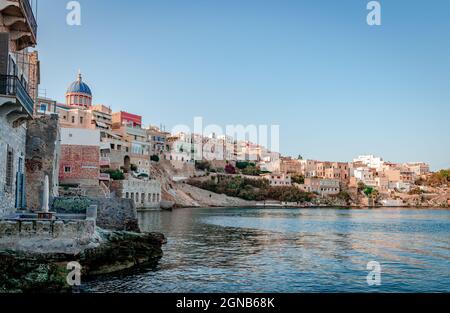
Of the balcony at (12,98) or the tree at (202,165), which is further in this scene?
the tree at (202,165)

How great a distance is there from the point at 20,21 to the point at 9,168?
5368mm

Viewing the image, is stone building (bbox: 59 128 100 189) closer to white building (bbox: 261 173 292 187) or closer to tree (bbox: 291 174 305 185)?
white building (bbox: 261 173 292 187)

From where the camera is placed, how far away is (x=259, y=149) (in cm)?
16012

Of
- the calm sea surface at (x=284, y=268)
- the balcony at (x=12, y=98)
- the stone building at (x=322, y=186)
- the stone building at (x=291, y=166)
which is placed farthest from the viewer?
the stone building at (x=291, y=166)

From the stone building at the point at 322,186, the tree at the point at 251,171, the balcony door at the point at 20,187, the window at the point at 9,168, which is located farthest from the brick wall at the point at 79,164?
the stone building at the point at 322,186

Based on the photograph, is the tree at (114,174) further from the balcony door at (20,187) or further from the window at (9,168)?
the window at (9,168)

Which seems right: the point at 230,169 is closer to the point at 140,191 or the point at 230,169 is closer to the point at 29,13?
the point at 140,191

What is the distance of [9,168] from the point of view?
16422 millimetres

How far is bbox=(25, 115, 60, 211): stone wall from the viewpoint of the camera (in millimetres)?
22731

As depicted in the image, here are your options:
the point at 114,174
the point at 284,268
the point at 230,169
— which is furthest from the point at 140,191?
the point at 284,268

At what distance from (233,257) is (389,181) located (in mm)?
137235

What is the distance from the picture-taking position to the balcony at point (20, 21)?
590 inches

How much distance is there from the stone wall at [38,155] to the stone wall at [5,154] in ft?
13.6

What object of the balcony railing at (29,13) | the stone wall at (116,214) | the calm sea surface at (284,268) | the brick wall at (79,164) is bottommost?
the calm sea surface at (284,268)
